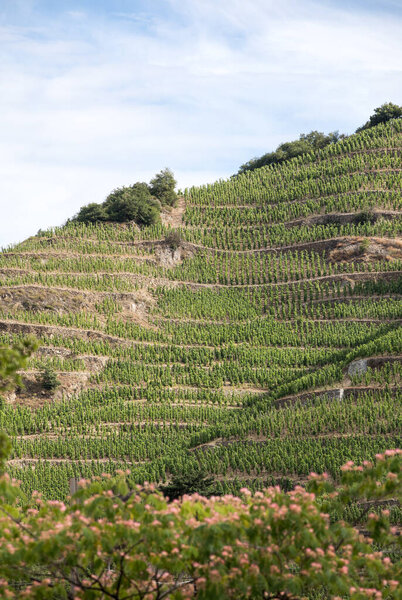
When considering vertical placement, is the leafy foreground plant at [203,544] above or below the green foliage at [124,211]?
below

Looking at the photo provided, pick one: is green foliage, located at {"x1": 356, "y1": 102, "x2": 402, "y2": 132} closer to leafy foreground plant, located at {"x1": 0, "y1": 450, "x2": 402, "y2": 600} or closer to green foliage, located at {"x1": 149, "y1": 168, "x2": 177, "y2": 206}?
green foliage, located at {"x1": 149, "y1": 168, "x2": 177, "y2": 206}

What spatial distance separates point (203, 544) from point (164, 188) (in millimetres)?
51704

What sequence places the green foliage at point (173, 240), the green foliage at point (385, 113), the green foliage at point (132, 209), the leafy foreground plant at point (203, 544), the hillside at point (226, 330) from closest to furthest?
the leafy foreground plant at point (203, 544), the hillside at point (226, 330), the green foliage at point (173, 240), the green foliage at point (132, 209), the green foliage at point (385, 113)

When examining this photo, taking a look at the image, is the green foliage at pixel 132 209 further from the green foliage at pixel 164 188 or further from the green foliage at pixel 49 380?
the green foliage at pixel 49 380

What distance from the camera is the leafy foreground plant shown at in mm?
9492

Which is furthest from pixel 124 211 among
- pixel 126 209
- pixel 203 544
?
pixel 203 544

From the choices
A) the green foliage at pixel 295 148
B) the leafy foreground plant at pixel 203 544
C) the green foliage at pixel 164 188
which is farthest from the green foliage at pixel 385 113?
the leafy foreground plant at pixel 203 544

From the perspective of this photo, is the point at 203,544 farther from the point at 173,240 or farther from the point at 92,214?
the point at 92,214

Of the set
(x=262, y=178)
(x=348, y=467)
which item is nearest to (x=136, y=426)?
(x=348, y=467)

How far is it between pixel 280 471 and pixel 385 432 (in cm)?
393

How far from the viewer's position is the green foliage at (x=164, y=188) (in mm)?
59500

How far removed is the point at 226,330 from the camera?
44.2 metres

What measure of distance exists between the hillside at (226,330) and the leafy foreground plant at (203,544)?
56.5ft

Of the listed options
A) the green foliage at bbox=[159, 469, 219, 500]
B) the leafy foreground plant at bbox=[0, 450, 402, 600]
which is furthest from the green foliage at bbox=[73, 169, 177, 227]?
the leafy foreground plant at bbox=[0, 450, 402, 600]
